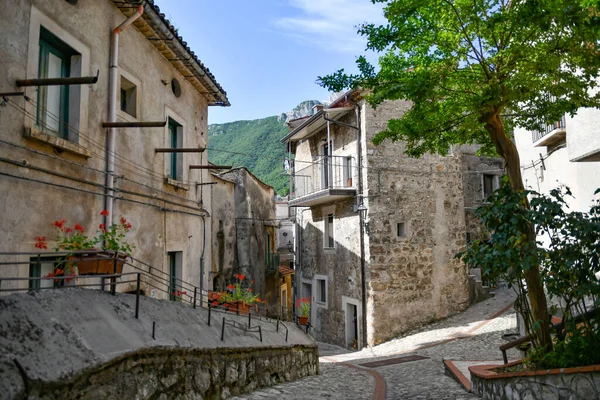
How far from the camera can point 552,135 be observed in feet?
34.9

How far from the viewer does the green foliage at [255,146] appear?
5353 centimetres

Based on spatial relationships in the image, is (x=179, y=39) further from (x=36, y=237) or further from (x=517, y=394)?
(x=517, y=394)

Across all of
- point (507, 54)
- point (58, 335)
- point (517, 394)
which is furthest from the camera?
point (507, 54)

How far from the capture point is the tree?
577 cm

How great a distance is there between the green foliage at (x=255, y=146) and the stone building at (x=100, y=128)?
3644 cm

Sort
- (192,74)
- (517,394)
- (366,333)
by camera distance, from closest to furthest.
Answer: (517,394), (192,74), (366,333)

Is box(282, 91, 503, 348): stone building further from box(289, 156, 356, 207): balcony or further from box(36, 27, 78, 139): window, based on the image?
box(36, 27, 78, 139): window

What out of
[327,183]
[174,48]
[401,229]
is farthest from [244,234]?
[174,48]

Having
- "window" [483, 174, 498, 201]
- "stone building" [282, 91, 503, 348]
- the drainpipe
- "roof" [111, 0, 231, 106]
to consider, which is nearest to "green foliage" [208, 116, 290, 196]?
"window" [483, 174, 498, 201]

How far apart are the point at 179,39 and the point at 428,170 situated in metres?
10.1

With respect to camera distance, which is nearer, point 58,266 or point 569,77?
point 58,266

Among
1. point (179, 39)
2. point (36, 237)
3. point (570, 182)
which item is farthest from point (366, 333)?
point (36, 237)

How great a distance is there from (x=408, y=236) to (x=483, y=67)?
32.6 feet

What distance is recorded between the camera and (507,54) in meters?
6.04
